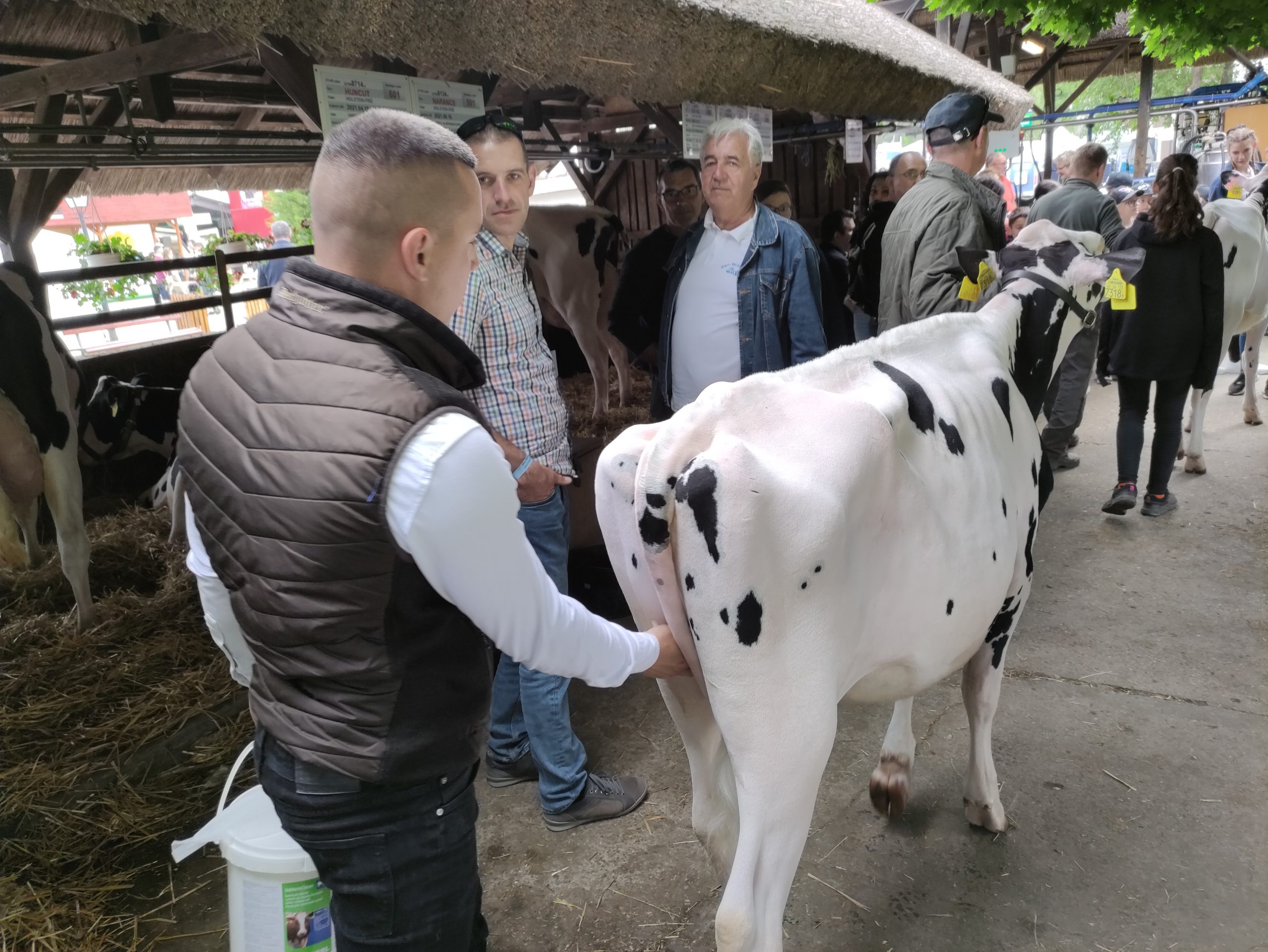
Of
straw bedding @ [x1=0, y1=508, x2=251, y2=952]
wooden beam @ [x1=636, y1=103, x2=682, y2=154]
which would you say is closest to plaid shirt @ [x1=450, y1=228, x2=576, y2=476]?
straw bedding @ [x1=0, y1=508, x2=251, y2=952]

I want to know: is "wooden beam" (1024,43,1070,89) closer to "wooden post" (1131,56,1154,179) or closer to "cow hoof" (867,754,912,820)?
"wooden post" (1131,56,1154,179)

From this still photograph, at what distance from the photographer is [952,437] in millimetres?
1897

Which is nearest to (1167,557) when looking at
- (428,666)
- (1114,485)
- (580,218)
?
(1114,485)

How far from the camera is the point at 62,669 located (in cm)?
319

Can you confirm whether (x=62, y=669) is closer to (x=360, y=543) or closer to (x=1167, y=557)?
(x=360, y=543)

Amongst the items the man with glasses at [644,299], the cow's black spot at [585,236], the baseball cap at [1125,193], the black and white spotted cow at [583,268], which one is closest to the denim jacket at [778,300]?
the man with glasses at [644,299]

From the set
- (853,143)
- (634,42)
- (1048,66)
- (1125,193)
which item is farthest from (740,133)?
(1048,66)

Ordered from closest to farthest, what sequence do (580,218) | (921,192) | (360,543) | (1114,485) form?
(360,543) → (921,192) → (1114,485) → (580,218)

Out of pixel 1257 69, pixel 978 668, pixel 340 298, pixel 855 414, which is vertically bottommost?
pixel 978 668

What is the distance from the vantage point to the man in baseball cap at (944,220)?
2871 millimetres

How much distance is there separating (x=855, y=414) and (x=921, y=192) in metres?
1.74

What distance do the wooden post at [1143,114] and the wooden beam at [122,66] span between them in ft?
37.3

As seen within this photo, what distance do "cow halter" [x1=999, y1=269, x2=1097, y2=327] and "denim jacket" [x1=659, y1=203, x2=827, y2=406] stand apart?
26.9 inches

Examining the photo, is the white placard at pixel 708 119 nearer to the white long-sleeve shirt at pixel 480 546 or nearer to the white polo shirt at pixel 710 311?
the white polo shirt at pixel 710 311
